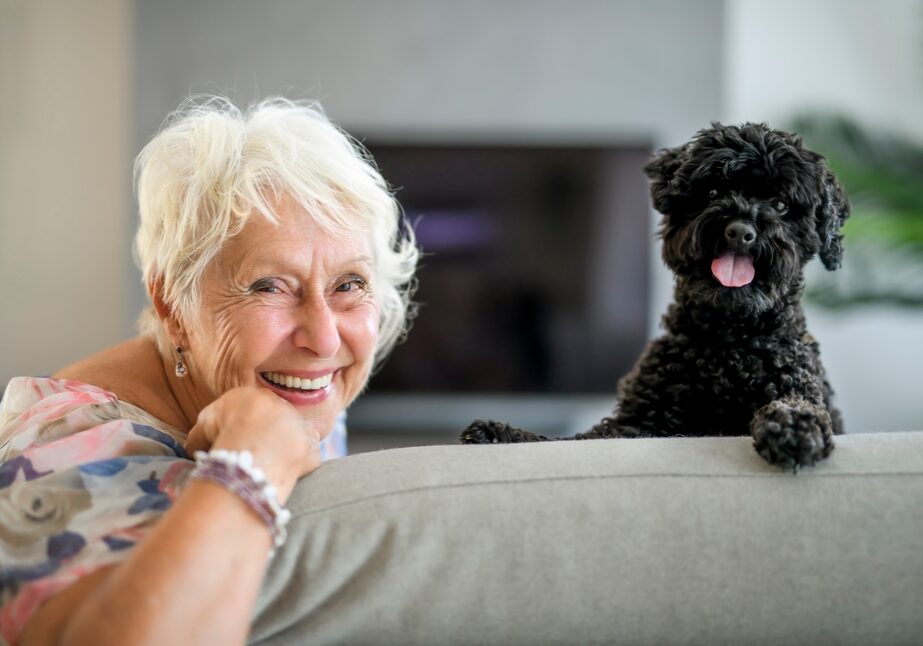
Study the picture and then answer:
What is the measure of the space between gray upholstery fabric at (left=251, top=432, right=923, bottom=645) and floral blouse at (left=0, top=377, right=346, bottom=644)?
0.14 metres

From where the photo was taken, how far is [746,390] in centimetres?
123

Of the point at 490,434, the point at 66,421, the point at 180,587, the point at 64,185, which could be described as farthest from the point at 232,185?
the point at 64,185

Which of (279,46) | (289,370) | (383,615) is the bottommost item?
(383,615)

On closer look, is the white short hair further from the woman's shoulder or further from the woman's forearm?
Answer: the woman's forearm

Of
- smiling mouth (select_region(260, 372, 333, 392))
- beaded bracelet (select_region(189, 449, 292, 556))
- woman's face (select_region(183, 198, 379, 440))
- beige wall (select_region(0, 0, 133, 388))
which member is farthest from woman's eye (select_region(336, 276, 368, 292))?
beige wall (select_region(0, 0, 133, 388))

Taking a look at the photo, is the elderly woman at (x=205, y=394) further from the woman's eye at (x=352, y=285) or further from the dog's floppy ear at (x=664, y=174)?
the dog's floppy ear at (x=664, y=174)

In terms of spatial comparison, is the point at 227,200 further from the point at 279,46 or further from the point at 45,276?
the point at 45,276

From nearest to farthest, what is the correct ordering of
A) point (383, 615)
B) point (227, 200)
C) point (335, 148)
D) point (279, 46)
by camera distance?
point (383, 615), point (227, 200), point (335, 148), point (279, 46)

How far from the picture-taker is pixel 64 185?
169 inches

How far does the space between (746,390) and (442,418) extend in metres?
3.17

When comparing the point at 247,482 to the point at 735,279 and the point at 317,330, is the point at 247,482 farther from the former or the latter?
the point at 735,279

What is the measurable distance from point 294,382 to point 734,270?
61cm

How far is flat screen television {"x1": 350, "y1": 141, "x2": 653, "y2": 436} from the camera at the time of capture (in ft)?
13.6

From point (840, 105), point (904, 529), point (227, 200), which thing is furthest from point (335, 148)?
point (840, 105)
